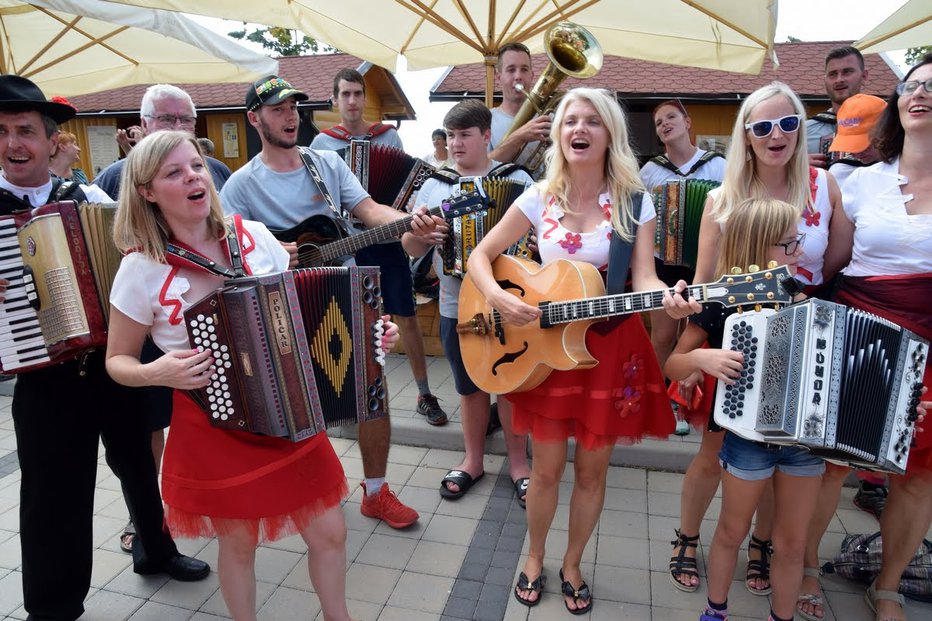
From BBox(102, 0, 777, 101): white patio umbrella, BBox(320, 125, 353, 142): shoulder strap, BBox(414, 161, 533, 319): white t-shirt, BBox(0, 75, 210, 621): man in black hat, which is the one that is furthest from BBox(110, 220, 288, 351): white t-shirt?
BBox(102, 0, 777, 101): white patio umbrella

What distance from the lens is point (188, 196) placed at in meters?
2.00

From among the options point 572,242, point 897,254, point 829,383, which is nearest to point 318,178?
point 572,242

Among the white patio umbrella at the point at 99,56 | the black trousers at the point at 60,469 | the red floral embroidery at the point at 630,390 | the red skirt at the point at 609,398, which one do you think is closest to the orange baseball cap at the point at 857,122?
the red skirt at the point at 609,398

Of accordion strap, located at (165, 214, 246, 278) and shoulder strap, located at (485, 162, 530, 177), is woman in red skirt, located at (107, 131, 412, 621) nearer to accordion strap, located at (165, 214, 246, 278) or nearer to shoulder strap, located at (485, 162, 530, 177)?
accordion strap, located at (165, 214, 246, 278)

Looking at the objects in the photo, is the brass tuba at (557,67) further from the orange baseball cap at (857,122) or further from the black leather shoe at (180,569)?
the black leather shoe at (180,569)

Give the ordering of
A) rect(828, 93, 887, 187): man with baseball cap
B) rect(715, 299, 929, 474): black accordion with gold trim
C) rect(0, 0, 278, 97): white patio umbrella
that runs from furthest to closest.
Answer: rect(0, 0, 278, 97): white patio umbrella, rect(828, 93, 887, 187): man with baseball cap, rect(715, 299, 929, 474): black accordion with gold trim

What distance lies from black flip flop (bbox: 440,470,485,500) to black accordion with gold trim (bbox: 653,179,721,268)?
1.80 metres

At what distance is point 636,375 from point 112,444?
2.36 m

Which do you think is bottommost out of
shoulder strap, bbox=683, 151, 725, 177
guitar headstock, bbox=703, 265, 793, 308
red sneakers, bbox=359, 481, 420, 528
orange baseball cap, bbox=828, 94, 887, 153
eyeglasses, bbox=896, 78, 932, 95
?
red sneakers, bbox=359, 481, 420, 528

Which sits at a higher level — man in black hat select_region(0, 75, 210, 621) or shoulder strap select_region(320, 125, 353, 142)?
shoulder strap select_region(320, 125, 353, 142)

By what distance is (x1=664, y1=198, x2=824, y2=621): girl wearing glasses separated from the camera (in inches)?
82.7

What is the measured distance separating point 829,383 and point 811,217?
829 mm

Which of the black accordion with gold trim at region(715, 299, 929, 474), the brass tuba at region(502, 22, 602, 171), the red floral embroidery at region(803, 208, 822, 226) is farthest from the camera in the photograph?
the brass tuba at region(502, 22, 602, 171)

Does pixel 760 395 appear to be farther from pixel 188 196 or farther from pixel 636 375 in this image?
pixel 188 196
